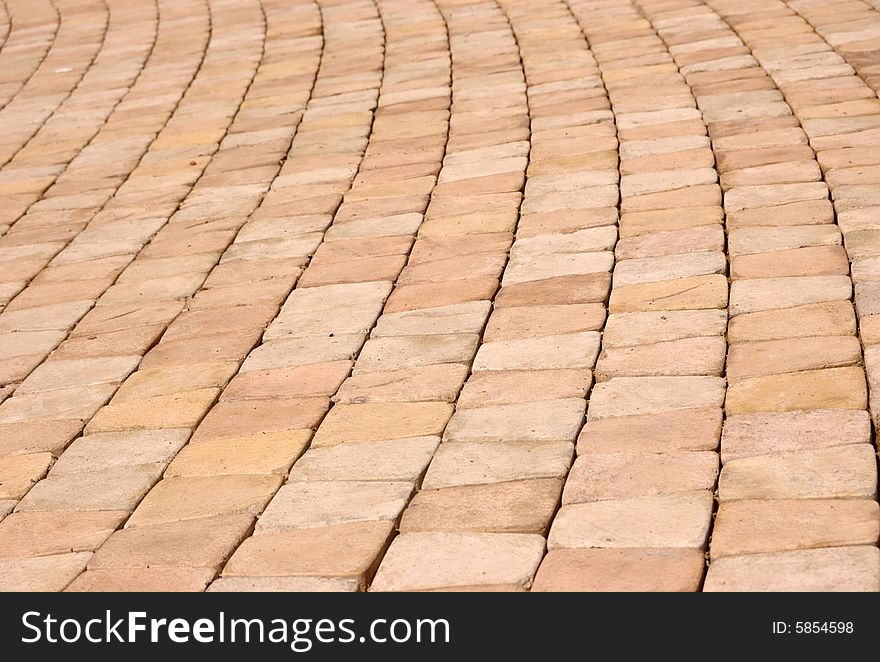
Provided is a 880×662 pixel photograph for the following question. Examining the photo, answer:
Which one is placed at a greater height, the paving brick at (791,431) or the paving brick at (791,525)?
the paving brick at (791,525)

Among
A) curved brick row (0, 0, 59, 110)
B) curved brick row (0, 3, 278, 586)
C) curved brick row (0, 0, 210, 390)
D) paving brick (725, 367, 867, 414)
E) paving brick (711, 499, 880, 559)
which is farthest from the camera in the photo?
curved brick row (0, 0, 59, 110)

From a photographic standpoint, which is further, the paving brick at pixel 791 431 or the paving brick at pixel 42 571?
the paving brick at pixel 791 431

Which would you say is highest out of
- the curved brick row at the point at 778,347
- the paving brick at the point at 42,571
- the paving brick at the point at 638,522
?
the paving brick at the point at 42,571

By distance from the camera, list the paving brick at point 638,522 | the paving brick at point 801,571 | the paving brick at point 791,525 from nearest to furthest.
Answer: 1. the paving brick at point 801,571
2. the paving brick at point 791,525
3. the paving brick at point 638,522

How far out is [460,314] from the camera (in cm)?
427

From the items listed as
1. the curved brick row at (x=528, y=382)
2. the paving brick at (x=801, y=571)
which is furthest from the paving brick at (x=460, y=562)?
the paving brick at (x=801, y=571)

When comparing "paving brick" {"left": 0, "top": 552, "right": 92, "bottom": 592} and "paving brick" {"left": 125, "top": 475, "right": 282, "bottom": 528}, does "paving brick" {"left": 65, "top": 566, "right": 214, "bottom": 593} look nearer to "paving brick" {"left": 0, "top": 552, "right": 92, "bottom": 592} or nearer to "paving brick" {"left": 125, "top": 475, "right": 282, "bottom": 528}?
"paving brick" {"left": 0, "top": 552, "right": 92, "bottom": 592}

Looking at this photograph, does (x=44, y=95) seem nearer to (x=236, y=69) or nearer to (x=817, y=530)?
(x=236, y=69)

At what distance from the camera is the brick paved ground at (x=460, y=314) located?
305 cm

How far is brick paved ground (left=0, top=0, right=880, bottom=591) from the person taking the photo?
10.0ft

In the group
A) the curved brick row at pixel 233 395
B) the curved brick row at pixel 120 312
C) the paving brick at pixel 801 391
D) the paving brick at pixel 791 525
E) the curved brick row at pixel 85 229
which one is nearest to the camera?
the paving brick at pixel 791 525

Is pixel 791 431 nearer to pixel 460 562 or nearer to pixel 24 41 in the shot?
pixel 460 562

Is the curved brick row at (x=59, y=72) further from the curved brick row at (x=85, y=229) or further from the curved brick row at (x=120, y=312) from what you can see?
the curved brick row at (x=120, y=312)

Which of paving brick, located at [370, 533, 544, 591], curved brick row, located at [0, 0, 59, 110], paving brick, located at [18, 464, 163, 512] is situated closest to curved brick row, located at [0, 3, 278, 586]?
paving brick, located at [18, 464, 163, 512]
